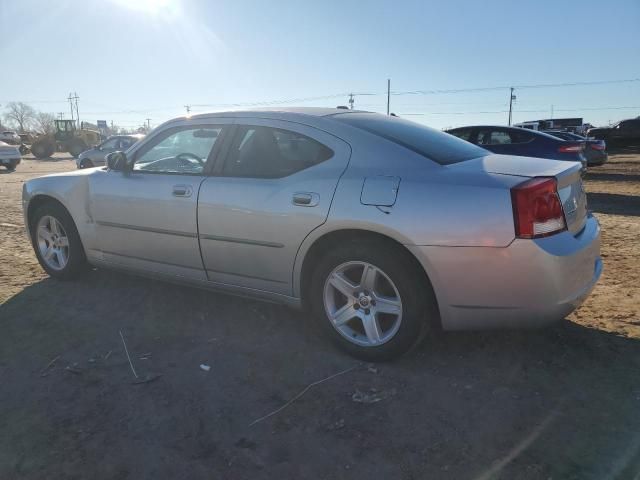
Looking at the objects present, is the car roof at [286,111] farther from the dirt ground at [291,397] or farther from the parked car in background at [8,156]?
the parked car in background at [8,156]

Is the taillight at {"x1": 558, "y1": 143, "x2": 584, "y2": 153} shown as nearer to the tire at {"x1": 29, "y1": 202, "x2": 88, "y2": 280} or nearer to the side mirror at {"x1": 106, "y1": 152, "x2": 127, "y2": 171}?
the side mirror at {"x1": 106, "y1": 152, "x2": 127, "y2": 171}

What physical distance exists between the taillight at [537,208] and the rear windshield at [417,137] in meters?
0.54

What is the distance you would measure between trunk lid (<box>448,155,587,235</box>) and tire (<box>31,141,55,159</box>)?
33.9 m

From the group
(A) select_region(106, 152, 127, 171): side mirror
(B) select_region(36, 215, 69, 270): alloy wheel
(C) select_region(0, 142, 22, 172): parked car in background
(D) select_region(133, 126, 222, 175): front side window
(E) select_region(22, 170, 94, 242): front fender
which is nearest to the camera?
(D) select_region(133, 126, 222, 175): front side window

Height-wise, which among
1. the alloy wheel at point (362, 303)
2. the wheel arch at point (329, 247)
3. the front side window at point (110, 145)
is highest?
the front side window at point (110, 145)

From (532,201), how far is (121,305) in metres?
3.12

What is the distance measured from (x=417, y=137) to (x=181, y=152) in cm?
184

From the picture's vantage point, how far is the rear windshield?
3.03m

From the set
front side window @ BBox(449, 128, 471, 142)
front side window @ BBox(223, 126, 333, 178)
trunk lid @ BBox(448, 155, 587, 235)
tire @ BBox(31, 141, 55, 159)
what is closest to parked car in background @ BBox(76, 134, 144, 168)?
front side window @ BBox(449, 128, 471, 142)

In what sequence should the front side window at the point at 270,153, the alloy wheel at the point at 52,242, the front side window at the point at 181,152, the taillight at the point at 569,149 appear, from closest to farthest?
the front side window at the point at 270,153
the front side window at the point at 181,152
the alloy wheel at the point at 52,242
the taillight at the point at 569,149

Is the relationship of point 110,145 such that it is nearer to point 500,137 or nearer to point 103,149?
point 103,149

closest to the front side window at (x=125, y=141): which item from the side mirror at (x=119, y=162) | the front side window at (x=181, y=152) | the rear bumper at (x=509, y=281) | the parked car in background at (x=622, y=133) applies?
the side mirror at (x=119, y=162)

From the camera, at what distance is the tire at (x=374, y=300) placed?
2758 millimetres

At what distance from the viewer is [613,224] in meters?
6.56
